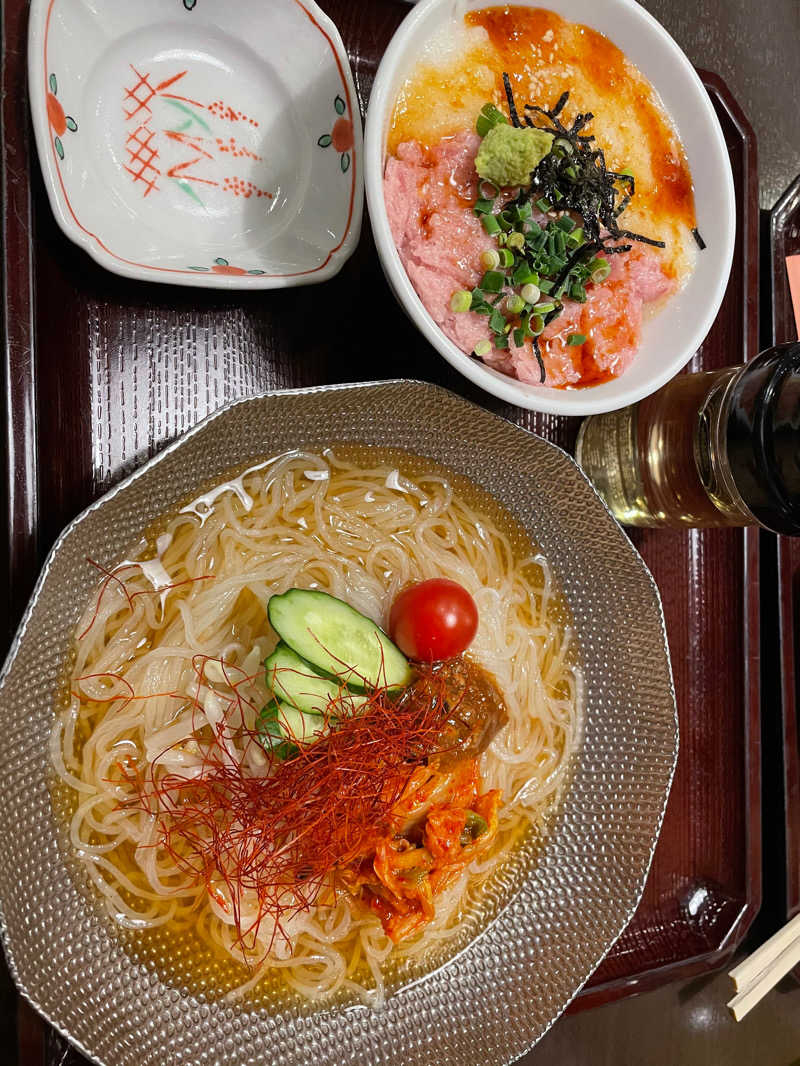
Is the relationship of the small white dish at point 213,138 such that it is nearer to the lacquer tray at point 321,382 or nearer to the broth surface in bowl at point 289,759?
the lacquer tray at point 321,382

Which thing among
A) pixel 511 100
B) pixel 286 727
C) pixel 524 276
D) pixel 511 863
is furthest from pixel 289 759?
pixel 511 100

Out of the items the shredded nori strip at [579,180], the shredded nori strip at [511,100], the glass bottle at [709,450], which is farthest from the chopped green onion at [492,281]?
the glass bottle at [709,450]

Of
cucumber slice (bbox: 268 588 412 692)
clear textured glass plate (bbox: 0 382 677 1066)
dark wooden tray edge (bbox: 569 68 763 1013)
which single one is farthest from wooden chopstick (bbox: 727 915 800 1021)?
cucumber slice (bbox: 268 588 412 692)

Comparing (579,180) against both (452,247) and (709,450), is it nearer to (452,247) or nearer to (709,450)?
(452,247)

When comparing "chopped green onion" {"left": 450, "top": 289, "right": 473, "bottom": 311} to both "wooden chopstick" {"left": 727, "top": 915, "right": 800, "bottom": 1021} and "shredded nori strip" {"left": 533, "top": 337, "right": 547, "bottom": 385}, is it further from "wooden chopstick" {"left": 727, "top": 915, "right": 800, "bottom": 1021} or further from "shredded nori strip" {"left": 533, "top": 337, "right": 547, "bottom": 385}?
"wooden chopstick" {"left": 727, "top": 915, "right": 800, "bottom": 1021}

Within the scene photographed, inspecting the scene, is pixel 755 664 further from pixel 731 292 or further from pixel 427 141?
pixel 427 141
